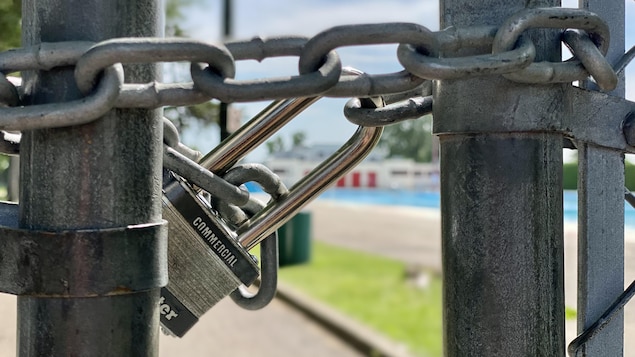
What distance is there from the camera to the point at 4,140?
2.17 ft

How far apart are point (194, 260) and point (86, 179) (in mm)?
257

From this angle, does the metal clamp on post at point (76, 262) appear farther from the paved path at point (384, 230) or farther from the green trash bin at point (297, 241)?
the green trash bin at point (297, 241)

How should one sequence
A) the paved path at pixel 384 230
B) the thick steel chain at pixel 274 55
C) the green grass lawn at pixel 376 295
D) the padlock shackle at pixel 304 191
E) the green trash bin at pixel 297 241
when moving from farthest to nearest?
the paved path at pixel 384 230, the green trash bin at pixel 297 241, the green grass lawn at pixel 376 295, the padlock shackle at pixel 304 191, the thick steel chain at pixel 274 55

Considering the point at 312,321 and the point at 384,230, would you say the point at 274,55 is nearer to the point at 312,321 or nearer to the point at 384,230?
the point at 312,321

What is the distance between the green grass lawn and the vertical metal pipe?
472cm

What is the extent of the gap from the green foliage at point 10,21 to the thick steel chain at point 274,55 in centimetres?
91

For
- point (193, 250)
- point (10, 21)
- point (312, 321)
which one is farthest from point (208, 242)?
point (312, 321)

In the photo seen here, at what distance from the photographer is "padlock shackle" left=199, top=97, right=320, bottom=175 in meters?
0.88

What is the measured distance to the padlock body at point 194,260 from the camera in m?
0.76

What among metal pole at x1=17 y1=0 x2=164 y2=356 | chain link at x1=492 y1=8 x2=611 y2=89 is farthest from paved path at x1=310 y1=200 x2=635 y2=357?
metal pole at x1=17 y1=0 x2=164 y2=356

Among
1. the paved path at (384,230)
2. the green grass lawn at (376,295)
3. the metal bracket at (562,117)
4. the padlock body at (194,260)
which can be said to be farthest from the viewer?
the paved path at (384,230)

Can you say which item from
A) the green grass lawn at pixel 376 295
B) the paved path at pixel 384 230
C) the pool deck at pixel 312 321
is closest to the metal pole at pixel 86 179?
the pool deck at pixel 312 321

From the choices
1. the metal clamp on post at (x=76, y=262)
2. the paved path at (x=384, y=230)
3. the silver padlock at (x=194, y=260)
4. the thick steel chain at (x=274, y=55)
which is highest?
the thick steel chain at (x=274, y=55)

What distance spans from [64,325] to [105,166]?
0.40ft
